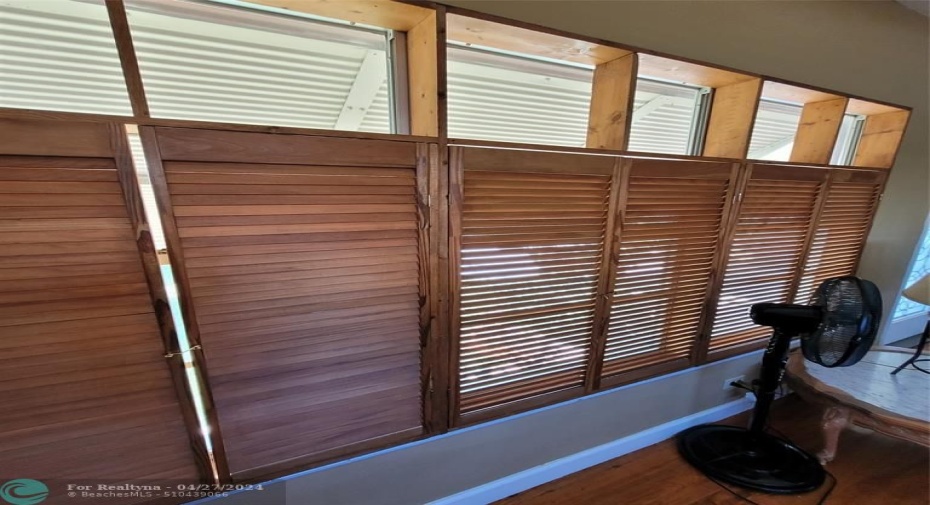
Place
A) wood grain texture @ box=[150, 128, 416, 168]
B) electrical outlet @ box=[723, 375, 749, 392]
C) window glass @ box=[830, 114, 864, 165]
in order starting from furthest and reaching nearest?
window glass @ box=[830, 114, 864, 165] < electrical outlet @ box=[723, 375, 749, 392] < wood grain texture @ box=[150, 128, 416, 168]

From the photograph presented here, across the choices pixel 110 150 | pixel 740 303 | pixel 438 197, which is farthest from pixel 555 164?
pixel 740 303

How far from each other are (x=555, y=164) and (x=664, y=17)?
2.43ft

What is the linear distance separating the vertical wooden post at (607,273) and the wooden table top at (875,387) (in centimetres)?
117

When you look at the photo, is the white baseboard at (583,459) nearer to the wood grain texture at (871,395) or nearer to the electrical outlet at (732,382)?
the electrical outlet at (732,382)

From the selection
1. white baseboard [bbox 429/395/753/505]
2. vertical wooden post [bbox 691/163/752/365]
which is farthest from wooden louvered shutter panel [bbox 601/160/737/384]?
white baseboard [bbox 429/395/753/505]

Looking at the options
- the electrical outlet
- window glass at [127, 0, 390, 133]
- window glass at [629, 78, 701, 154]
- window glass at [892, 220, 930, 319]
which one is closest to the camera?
window glass at [127, 0, 390, 133]

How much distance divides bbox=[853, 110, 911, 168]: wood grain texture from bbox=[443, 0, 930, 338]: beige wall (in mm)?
107

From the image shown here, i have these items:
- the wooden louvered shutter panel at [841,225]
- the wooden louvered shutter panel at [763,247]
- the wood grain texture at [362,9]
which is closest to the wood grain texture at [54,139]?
the wood grain texture at [362,9]

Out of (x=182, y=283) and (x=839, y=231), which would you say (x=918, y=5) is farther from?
(x=182, y=283)

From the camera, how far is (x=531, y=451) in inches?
62.4

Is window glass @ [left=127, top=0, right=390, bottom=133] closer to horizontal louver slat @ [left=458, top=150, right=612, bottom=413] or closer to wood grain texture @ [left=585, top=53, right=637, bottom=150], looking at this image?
horizontal louver slat @ [left=458, top=150, right=612, bottom=413]

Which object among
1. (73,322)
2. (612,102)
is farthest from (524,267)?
(73,322)

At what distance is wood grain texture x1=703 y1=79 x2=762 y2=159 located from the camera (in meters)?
1.50

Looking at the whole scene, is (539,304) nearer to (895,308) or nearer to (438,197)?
(438,197)
